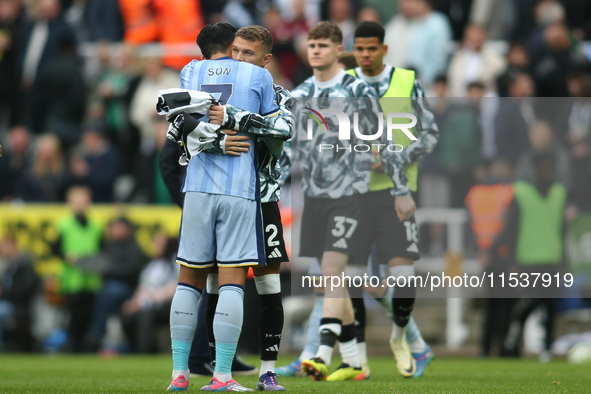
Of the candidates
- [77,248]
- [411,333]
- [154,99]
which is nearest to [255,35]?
[411,333]

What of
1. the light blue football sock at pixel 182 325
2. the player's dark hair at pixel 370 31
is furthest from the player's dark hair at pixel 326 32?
the light blue football sock at pixel 182 325

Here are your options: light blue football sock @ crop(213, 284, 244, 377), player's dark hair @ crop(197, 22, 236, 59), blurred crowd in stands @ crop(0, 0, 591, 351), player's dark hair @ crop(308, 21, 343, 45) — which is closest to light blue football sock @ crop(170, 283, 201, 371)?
light blue football sock @ crop(213, 284, 244, 377)

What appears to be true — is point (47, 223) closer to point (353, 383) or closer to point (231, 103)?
point (353, 383)

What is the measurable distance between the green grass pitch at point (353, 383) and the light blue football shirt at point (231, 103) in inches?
54.8

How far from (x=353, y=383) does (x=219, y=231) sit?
202 centimetres

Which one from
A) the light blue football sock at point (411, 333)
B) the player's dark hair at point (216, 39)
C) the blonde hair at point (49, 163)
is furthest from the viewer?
the blonde hair at point (49, 163)

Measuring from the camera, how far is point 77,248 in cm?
1451

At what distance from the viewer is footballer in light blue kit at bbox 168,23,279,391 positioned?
6.11m

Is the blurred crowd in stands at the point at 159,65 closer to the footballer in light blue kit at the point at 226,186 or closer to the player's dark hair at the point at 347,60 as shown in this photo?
the player's dark hair at the point at 347,60

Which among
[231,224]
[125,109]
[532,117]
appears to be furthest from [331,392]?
[125,109]

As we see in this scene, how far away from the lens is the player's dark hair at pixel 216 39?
6.39 metres

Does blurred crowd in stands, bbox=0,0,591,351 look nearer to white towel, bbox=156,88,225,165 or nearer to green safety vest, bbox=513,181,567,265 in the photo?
green safety vest, bbox=513,181,567,265

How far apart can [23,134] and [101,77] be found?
1.83m

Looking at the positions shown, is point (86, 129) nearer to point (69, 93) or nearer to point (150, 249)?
point (69, 93)
